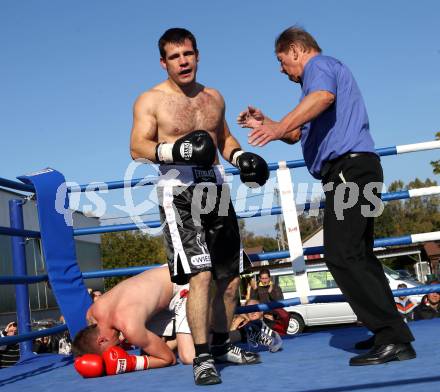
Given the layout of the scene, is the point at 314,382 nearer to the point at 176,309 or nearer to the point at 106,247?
the point at 176,309

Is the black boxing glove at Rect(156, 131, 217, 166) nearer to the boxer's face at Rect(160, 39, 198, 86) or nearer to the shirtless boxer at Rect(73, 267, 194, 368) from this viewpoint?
the boxer's face at Rect(160, 39, 198, 86)

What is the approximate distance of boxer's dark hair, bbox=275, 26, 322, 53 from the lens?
146 inches

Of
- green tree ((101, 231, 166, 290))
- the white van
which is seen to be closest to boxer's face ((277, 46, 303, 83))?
the white van

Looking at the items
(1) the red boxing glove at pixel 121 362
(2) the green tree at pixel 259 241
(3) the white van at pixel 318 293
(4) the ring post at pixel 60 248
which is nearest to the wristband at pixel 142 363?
(1) the red boxing glove at pixel 121 362

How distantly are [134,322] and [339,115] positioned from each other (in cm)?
166

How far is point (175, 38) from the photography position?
3807mm

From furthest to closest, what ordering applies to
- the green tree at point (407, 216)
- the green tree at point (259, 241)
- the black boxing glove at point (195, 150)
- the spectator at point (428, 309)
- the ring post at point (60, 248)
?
the green tree at point (259, 241), the green tree at point (407, 216), the spectator at point (428, 309), the ring post at point (60, 248), the black boxing glove at point (195, 150)

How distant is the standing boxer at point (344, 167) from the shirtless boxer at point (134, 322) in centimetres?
118

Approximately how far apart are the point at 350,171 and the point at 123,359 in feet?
5.55

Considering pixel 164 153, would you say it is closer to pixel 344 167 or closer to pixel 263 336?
pixel 344 167

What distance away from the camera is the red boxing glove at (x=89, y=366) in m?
3.79

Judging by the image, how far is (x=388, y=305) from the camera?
3369 millimetres

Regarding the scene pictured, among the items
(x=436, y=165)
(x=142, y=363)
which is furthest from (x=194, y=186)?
(x=436, y=165)

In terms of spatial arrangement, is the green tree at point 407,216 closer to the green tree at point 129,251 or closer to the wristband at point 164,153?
the green tree at point 129,251
